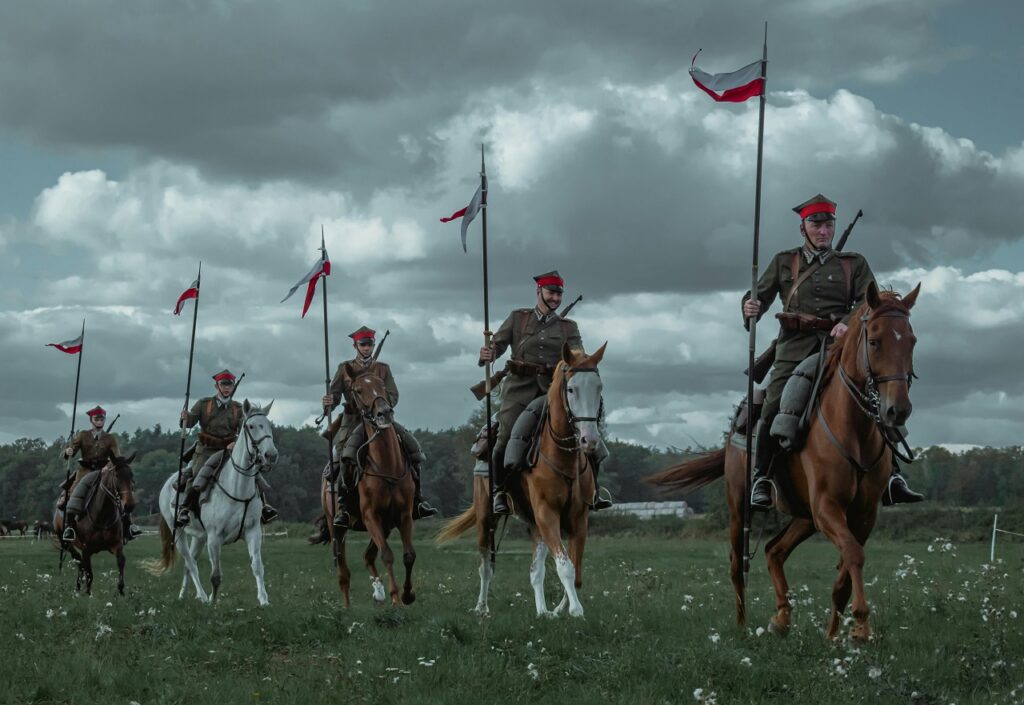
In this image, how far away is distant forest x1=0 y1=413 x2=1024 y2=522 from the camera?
10844 cm

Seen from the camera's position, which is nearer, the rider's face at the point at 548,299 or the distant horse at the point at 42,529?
the rider's face at the point at 548,299

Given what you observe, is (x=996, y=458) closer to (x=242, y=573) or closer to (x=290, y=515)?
(x=290, y=515)

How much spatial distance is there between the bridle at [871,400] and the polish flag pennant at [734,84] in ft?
13.5

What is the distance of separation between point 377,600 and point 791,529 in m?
6.75

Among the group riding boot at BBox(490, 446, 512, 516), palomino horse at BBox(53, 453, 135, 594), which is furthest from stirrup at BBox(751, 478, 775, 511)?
palomino horse at BBox(53, 453, 135, 594)

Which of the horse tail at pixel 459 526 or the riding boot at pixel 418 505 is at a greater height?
the riding boot at pixel 418 505

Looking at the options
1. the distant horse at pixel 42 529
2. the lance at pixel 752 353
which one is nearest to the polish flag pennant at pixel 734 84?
the lance at pixel 752 353

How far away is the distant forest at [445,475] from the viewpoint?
356ft

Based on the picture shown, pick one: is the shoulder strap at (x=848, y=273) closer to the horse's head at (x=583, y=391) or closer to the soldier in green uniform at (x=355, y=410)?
the horse's head at (x=583, y=391)

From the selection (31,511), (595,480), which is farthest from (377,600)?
(31,511)

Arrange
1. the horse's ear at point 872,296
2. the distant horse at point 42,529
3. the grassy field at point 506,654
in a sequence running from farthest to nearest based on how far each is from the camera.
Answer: the distant horse at point 42,529
the horse's ear at point 872,296
the grassy field at point 506,654

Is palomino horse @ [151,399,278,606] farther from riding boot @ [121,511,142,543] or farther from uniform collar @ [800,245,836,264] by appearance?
uniform collar @ [800,245,836,264]

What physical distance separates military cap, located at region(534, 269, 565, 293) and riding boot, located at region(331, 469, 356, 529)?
492cm

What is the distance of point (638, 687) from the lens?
10.4 m
